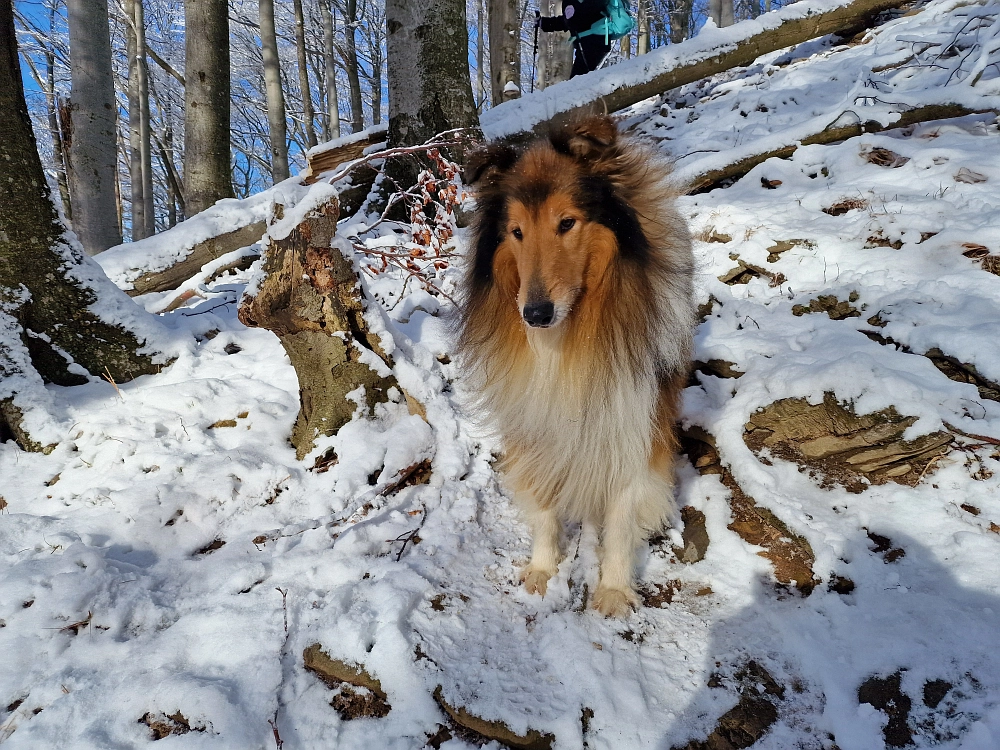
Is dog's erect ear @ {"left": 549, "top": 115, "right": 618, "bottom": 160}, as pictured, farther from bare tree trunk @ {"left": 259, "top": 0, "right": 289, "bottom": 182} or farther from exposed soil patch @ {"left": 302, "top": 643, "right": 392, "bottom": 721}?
bare tree trunk @ {"left": 259, "top": 0, "right": 289, "bottom": 182}

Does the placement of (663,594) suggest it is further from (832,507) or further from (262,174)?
(262,174)

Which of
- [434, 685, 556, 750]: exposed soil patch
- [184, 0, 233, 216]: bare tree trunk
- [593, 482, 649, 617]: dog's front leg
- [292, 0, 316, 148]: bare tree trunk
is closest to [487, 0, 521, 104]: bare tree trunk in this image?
[184, 0, 233, 216]: bare tree trunk

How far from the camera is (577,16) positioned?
25.7 ft

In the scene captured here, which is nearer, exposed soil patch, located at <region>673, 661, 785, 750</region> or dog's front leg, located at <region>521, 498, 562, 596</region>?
exposed soil patch, located at <region>673, 661, 785, 750</region>

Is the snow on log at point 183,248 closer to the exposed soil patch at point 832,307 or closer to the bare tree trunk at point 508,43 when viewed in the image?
the exposed soil patch at point 832,307

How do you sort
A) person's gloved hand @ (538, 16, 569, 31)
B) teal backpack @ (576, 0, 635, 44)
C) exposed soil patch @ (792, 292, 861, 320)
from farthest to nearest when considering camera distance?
person's gloved hand @ (538, 16, 569, 31) < teal backpack @ (576, 0, 635, 44) < exposed soil patch @ (792, 292, 861, 320)

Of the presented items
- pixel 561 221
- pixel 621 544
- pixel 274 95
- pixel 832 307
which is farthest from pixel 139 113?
pixel 621 544

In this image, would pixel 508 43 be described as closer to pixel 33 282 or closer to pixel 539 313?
pixel 33 282

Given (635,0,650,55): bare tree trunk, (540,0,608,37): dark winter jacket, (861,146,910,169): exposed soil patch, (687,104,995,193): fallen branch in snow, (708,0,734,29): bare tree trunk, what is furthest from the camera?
(635,0,650,55): bare tree trunk

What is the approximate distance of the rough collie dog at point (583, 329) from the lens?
6.72 feet

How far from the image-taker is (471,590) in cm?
220

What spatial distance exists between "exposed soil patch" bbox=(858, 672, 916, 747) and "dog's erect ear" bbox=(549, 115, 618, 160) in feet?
6.57

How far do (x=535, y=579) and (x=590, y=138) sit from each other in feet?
5.85

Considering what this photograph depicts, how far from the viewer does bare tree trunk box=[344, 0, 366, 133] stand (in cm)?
1653
